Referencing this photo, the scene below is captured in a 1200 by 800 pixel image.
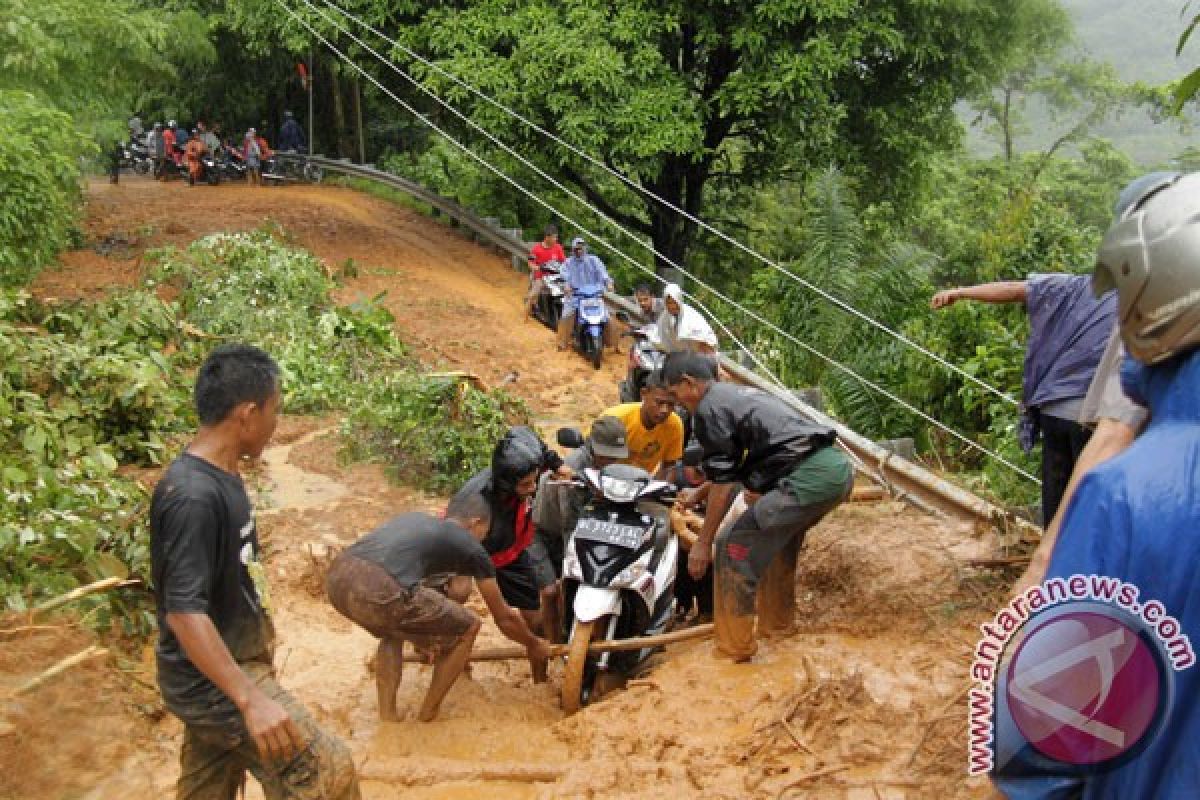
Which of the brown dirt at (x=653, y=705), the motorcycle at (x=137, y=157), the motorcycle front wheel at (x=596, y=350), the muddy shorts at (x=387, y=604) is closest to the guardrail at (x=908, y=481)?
the brown dirt at (x=653, y=705)

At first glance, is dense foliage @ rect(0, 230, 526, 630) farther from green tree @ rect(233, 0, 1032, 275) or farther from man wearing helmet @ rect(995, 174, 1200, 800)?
man wearing helmet @ rect(995, 174, 1200, 800)

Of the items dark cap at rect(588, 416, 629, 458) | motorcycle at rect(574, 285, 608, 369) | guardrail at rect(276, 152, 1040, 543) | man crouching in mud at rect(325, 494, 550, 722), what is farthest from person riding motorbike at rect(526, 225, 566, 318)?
man crouching in mud at rect(325, 494, 550, 722)

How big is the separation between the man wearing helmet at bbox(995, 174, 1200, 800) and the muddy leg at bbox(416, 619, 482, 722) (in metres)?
4.10

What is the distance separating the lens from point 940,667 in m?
5.10

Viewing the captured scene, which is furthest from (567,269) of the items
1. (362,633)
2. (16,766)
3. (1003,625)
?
(1003,625)

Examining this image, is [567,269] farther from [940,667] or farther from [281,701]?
[281,701]

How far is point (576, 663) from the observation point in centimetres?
546

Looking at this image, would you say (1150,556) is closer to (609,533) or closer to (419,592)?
(419,592)

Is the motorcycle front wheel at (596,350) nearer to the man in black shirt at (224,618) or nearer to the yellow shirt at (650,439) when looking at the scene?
the yellow shirt at (650,439)

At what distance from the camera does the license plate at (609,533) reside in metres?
5.60

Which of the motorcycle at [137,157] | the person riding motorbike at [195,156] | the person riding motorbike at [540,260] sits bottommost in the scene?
the motorcycle at [137,157]

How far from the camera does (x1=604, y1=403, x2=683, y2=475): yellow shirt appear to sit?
22.8 ft

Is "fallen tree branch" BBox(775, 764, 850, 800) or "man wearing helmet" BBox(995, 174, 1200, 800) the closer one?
"man wearing helmet" BBox(995, 174, 1200, 800)

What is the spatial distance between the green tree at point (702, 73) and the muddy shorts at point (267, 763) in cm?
1163
